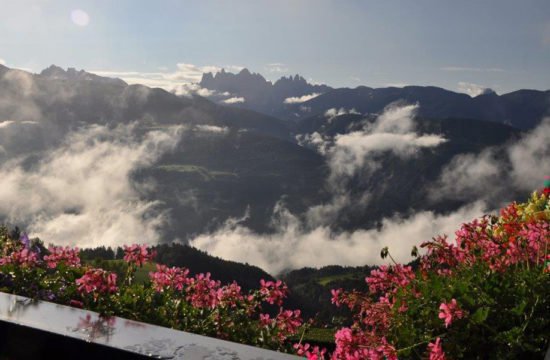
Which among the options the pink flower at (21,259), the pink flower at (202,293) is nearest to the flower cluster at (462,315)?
the pink flower at (202,293)

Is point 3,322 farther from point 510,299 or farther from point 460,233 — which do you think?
point 460,233

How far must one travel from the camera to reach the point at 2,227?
1070 centimetres

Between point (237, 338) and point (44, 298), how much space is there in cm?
244

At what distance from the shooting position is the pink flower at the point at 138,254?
7129 mm

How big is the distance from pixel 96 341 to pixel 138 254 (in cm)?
259

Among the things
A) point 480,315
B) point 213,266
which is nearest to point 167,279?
point 480,315

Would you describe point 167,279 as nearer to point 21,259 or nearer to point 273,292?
point 273,292

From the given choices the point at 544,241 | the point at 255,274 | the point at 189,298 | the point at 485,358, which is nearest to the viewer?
the point at 485,358

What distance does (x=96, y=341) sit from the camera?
466 cm

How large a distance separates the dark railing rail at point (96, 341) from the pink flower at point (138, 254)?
1558 millimetres

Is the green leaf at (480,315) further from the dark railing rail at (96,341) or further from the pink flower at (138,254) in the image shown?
the pink flower at (138,254)

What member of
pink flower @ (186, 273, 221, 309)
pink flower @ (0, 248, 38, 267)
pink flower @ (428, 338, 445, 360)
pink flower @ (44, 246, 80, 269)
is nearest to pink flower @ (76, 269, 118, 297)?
pink flower @ (186, 273, 221, 309)

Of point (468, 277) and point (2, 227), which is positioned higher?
point (468, 277)

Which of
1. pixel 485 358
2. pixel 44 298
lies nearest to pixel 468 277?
pixel 485 358
